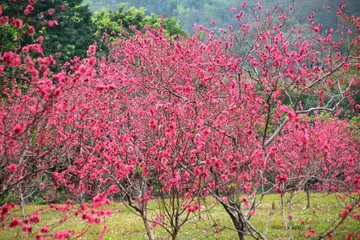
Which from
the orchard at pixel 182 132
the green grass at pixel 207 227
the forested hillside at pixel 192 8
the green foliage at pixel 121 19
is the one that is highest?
the forested hillside at pixel 192 8

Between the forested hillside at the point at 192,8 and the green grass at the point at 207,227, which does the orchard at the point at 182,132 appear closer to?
the green grass at the point at 207,227

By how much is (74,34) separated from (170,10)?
42.7m

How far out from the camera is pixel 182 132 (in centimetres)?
632

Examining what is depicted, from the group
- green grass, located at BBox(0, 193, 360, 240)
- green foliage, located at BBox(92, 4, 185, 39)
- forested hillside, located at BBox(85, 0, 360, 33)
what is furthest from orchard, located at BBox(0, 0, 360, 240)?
forested hillside, located at BBox(85, 0, 360, 33)

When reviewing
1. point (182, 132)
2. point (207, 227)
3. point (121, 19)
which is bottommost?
point (207, 227)

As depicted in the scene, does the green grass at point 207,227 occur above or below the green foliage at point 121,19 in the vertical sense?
below

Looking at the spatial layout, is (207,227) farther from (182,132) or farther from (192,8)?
(192,8)

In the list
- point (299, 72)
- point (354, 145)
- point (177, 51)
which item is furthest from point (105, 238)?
point (354, 145)

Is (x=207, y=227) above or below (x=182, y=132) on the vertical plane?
below

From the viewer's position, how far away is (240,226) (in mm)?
6375

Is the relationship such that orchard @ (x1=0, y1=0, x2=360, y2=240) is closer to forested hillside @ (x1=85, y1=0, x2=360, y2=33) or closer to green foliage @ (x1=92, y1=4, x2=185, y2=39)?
green foliage @ (x1=92, y1=4, x2=185, y2=39)

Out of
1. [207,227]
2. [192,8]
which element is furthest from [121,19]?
[192,8]

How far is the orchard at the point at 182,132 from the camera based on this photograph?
14.3 feet

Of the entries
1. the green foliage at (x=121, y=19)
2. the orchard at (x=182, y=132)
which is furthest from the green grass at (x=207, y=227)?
the green foliage at (x=121, y=19)
